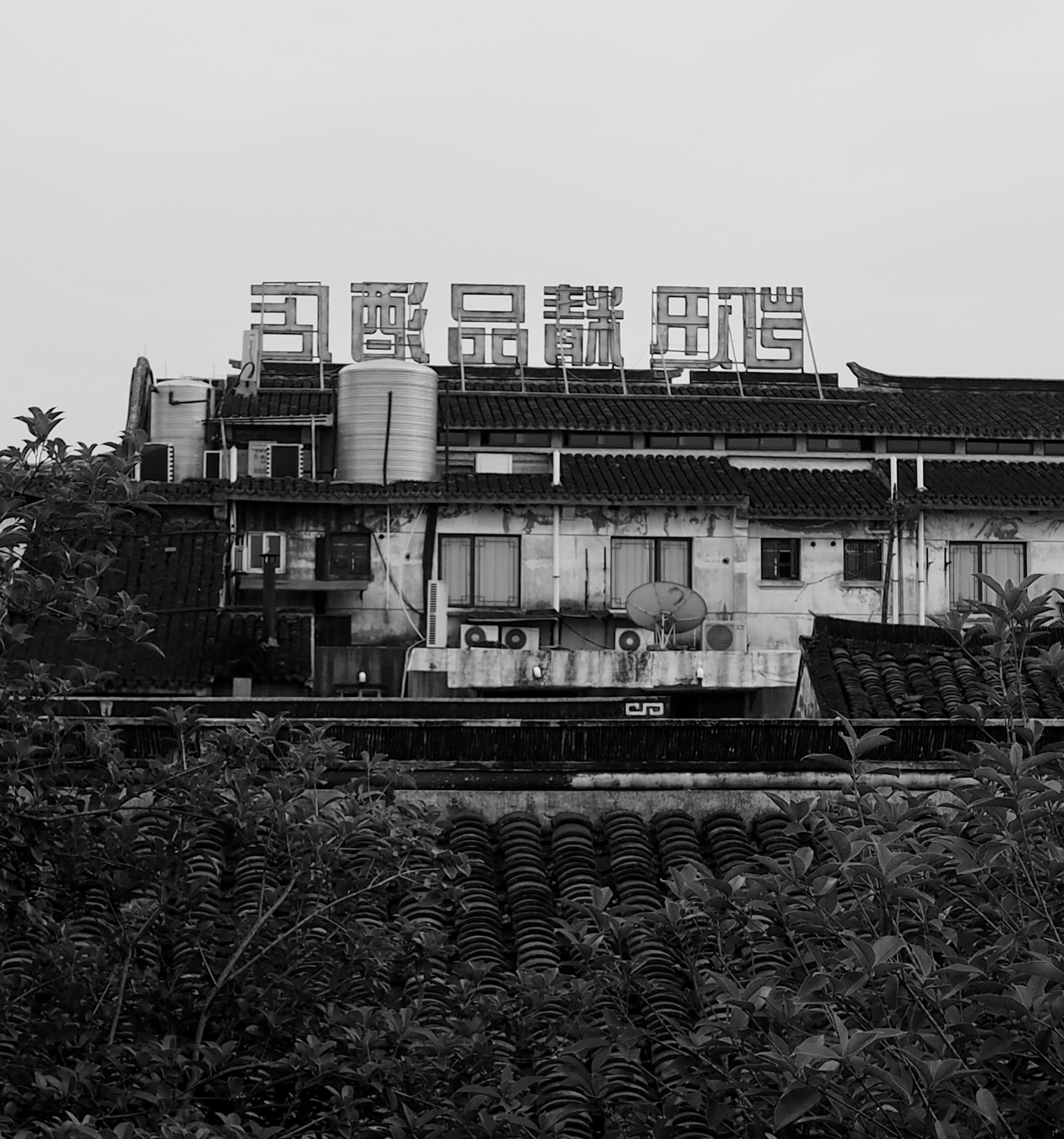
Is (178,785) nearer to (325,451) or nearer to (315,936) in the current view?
(315,936)

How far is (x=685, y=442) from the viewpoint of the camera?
41.2 m

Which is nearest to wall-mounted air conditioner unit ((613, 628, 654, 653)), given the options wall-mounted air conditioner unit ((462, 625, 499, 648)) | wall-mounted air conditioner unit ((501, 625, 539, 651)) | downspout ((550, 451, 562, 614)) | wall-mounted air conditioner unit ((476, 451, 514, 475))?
downspout ((550, 451, 562, 614))

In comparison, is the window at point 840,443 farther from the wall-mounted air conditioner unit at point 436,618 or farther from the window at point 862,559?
the wall-mounted air conditioner unit at point 436,618

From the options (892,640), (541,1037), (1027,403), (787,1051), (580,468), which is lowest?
(541,1037)

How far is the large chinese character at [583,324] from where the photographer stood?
1681 inches

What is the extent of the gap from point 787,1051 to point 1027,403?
4228 cm

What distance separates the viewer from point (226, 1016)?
23.4 ft

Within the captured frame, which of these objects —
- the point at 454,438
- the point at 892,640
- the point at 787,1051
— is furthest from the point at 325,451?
the point at 787,1051

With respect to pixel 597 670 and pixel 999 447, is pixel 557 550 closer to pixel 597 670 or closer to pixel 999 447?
pixel 597 670

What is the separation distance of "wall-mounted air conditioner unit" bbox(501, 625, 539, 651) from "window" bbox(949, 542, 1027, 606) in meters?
10.8

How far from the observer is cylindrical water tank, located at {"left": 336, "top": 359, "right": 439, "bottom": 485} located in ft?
129

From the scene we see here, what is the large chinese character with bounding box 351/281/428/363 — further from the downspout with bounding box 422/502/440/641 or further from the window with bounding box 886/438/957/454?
the window with bounding box 886/438/957/454

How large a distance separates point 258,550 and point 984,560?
18437mm

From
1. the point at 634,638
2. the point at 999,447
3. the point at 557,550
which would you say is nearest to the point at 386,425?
the point at 557,550
